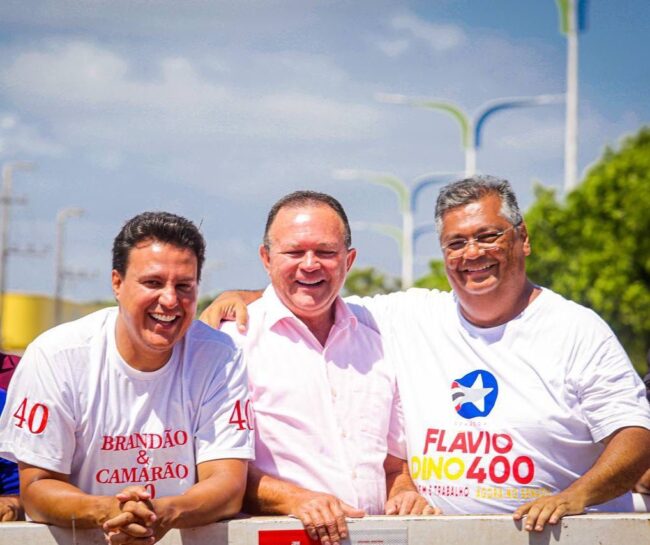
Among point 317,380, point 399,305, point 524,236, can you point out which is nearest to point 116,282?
point 317,380

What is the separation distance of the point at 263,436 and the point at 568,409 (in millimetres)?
1292

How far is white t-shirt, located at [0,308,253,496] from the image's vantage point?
447 cm

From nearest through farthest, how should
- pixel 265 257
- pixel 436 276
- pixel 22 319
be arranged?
pixel 265 257
pixel 436 276
pixel 22 319

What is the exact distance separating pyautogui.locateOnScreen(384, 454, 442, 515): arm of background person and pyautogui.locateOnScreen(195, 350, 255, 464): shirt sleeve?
2.17 feet

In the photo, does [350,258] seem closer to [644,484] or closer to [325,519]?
[325,519]

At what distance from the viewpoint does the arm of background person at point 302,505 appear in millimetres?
4430

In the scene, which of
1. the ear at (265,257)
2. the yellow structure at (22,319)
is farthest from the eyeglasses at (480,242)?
the yellow structure at (22,319)

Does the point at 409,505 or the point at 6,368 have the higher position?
the point at 6,368

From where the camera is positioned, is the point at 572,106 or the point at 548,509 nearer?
the point at 548,509

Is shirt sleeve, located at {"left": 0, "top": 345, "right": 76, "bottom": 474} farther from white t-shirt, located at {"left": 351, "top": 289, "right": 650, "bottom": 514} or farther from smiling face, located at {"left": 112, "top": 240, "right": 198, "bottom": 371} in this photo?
white t-shirt, located at {"left": 351, "top": 289, "right": 650, "bottom": 514}

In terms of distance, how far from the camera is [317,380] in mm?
5164

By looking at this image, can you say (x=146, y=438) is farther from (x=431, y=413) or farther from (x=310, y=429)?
(x=431, y=413)

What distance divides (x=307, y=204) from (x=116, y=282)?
0.99 m

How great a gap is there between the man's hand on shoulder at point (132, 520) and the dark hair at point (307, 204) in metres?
1.46
